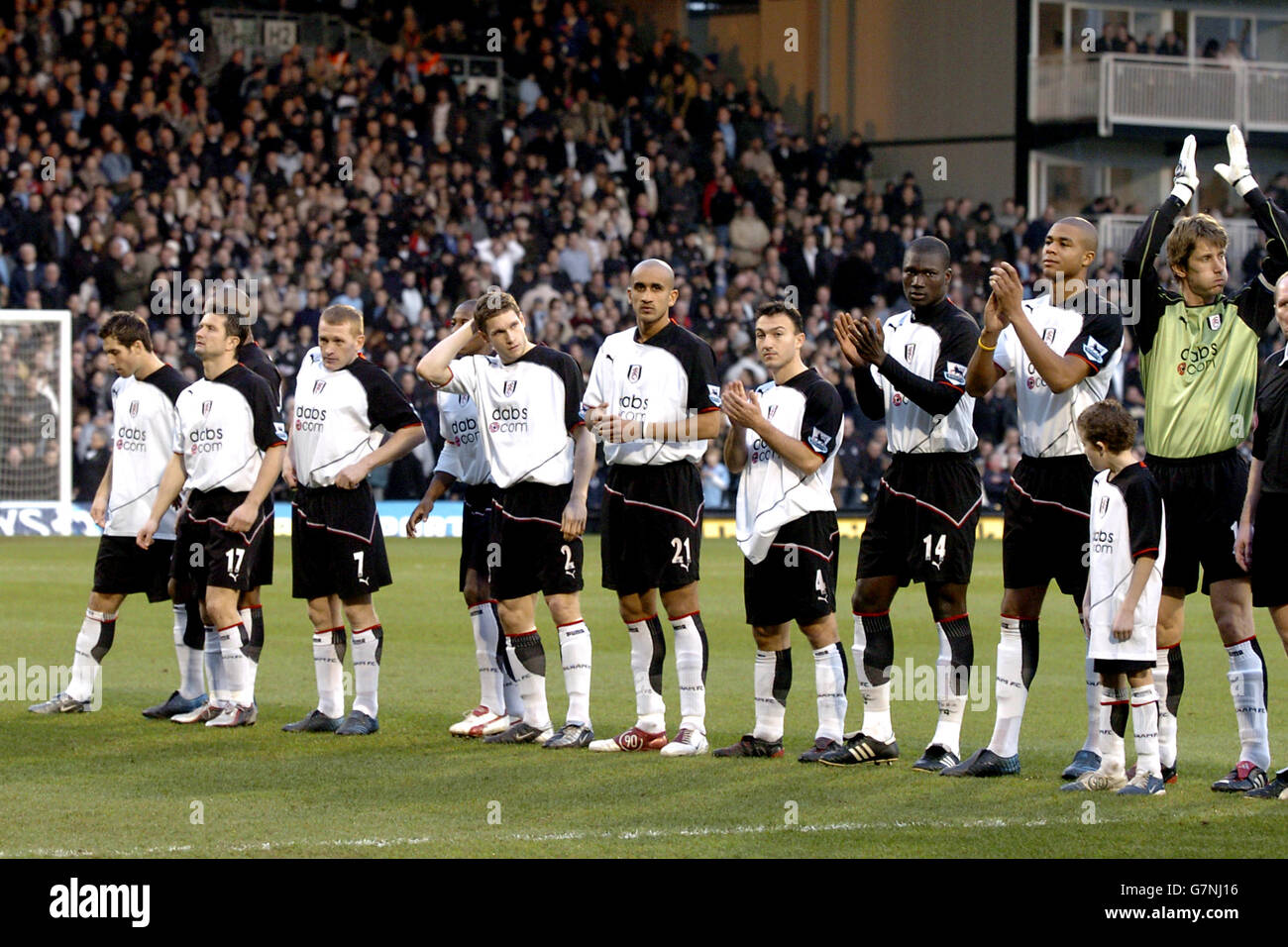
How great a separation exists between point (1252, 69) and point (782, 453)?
30.9 metres

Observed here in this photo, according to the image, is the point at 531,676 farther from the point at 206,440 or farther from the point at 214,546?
the point at 206,440

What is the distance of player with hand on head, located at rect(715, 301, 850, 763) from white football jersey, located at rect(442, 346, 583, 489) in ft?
3.02

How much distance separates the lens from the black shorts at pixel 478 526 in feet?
32.7

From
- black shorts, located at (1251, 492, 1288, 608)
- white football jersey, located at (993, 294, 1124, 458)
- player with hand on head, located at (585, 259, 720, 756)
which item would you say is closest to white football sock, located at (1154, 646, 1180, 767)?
black shorts, located at (1251, 492, 1288, 608)

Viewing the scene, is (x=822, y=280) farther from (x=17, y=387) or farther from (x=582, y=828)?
(x=582, y=828)

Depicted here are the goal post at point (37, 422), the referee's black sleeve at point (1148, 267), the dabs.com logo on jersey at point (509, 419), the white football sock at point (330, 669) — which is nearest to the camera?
the referee's black sleeve at point (1148, 267)

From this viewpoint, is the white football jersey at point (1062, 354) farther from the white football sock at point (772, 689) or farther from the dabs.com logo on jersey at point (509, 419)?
the dabs.com logo on jersey at point (509, 419)

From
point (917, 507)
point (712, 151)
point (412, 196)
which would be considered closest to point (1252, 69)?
point (712, 151)

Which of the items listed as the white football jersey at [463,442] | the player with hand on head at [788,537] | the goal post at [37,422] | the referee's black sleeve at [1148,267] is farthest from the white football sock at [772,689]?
the goal post at [37,422]

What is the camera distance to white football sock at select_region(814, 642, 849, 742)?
28.7 feet

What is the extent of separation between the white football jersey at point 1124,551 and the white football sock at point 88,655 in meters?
5.60

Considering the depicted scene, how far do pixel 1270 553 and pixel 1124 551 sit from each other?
589 mm

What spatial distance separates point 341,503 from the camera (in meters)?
9.62

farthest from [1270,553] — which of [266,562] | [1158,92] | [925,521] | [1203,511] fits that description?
[1158,92]
